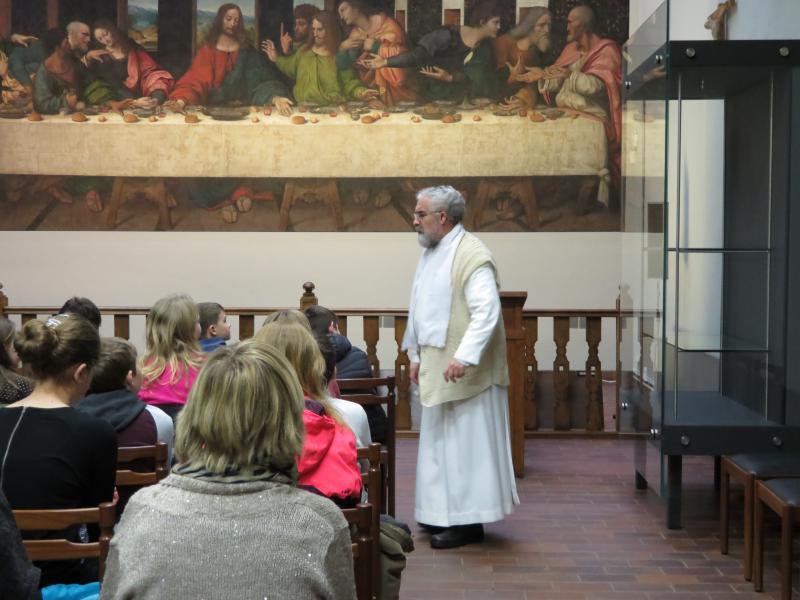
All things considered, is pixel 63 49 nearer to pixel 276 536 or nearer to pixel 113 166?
pixel 113 166

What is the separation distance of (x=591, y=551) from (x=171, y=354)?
96.2 inches

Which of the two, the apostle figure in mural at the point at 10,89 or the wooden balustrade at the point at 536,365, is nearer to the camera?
the wooden balustrade at the point at 536,365

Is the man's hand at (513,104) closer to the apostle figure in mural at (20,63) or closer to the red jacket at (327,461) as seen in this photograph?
the apostle figure in mural at (20,63)

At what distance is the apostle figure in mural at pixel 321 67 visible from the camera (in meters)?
12.6

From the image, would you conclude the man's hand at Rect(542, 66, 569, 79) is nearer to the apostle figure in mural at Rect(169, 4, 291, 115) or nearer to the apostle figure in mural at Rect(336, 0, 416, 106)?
the apostle figure in mural at Rect(336, 0, 416, 106)

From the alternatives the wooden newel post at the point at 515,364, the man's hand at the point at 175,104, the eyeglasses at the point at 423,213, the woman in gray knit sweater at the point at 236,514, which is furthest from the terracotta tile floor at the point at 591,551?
the man's hand at the point at 175,104

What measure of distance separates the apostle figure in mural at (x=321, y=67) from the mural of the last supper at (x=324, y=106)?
0.6 inches

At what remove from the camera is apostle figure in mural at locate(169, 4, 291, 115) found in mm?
12617

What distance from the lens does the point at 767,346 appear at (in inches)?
256

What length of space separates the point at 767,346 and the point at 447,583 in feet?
8.35

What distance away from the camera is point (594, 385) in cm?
920

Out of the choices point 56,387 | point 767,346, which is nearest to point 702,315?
point 767,346

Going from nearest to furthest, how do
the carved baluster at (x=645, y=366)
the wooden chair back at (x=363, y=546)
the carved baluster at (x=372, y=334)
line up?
1. the wooden chair back at (x=363, y=546)
2. the carved baluster at (x=645, y=366)
3. the carved baluster at (x=372, y=334)

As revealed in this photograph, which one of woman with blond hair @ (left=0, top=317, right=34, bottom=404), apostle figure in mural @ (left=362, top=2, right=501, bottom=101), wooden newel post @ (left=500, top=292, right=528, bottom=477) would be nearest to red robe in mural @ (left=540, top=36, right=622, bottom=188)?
apostle figure in mural @ (left=362, top=2, right=501, bottom=101)
